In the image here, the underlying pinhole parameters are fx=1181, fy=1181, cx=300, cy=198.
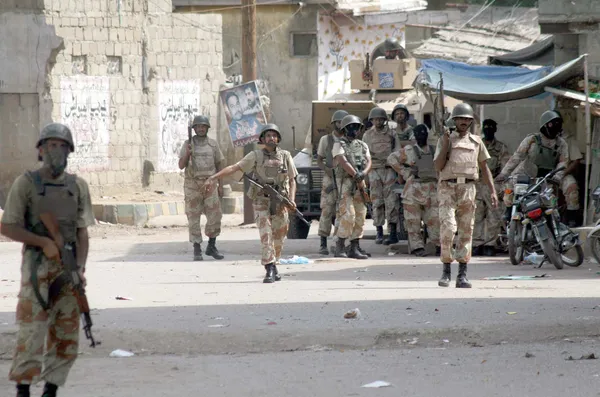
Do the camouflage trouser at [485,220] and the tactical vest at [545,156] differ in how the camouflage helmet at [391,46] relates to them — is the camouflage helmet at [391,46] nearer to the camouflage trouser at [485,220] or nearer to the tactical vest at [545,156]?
the camouflage trouser at [485,220]

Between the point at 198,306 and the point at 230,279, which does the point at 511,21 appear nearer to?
the point at 230,279

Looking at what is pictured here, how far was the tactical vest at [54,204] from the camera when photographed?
5969 mm

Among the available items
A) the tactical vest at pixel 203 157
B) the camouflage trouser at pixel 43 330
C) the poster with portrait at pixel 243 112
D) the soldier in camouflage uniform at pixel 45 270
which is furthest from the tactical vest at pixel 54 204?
the poster with portrait at pixel 243 112

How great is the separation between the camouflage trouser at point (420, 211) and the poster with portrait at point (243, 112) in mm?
4660

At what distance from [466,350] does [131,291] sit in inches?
169

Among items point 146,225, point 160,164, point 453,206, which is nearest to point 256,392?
point 453,206

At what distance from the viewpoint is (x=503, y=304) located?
31.7ft

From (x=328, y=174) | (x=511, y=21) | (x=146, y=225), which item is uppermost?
(x=511, y=21)

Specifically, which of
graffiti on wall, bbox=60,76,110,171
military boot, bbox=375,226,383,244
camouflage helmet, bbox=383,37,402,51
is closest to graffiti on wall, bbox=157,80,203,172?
graffiti on wall, bbox=60,76,110,171

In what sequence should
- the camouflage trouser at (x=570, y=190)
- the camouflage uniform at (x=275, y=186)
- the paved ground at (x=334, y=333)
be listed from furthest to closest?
1. the camouflage trouser at (x=570, y=190)
2. the camouflage uniform at (x=275, y=186)
3. the paved ground at (x=334, y=333)

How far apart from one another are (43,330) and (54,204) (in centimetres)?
64

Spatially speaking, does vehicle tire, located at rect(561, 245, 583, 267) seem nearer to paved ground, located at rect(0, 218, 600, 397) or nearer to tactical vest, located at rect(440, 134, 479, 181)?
paved ground, located at rect(0, 218, 600, 397)

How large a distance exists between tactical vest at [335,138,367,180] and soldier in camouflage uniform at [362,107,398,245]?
4.98 ft

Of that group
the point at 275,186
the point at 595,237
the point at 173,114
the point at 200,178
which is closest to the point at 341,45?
the point at 173,114
